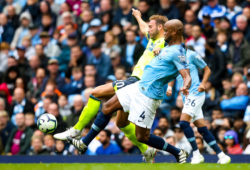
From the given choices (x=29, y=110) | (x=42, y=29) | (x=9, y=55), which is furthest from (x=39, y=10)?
(x=29, y=110)

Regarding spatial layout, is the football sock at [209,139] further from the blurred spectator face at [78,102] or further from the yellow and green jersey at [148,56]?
the blurred spectator face at [78,102]

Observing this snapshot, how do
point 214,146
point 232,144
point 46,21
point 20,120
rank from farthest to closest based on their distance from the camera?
point 46,21
point 20,120
point 232,144
point 214,146

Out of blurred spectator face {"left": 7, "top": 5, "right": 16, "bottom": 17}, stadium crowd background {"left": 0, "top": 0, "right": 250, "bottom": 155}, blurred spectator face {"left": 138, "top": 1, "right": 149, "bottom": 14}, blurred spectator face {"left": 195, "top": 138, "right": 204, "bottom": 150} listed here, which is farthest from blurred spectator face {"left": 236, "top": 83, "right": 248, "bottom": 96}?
blurred spectator face {"left": 7, "top": 5, "right": 16, "bottom": 17}

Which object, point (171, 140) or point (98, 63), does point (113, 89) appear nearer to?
point (171, 140)

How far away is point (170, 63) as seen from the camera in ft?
29.0

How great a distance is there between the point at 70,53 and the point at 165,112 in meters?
3.74

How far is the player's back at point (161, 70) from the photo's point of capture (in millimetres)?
8664

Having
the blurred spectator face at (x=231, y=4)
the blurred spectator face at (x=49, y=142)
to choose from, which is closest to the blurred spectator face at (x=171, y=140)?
the blurred spectator face at (x=49, y=142)

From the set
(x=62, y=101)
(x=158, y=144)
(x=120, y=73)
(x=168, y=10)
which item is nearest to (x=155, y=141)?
(x=158, y=144)

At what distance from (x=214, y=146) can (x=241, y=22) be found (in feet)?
14.8

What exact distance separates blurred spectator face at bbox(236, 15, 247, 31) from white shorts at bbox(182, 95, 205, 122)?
12.7 ft

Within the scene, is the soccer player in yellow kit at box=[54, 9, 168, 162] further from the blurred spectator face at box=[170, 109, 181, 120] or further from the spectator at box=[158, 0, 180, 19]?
the spectator at box=[158, 0, 180, 19]

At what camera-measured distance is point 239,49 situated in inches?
531

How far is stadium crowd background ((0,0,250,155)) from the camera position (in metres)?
12.6
